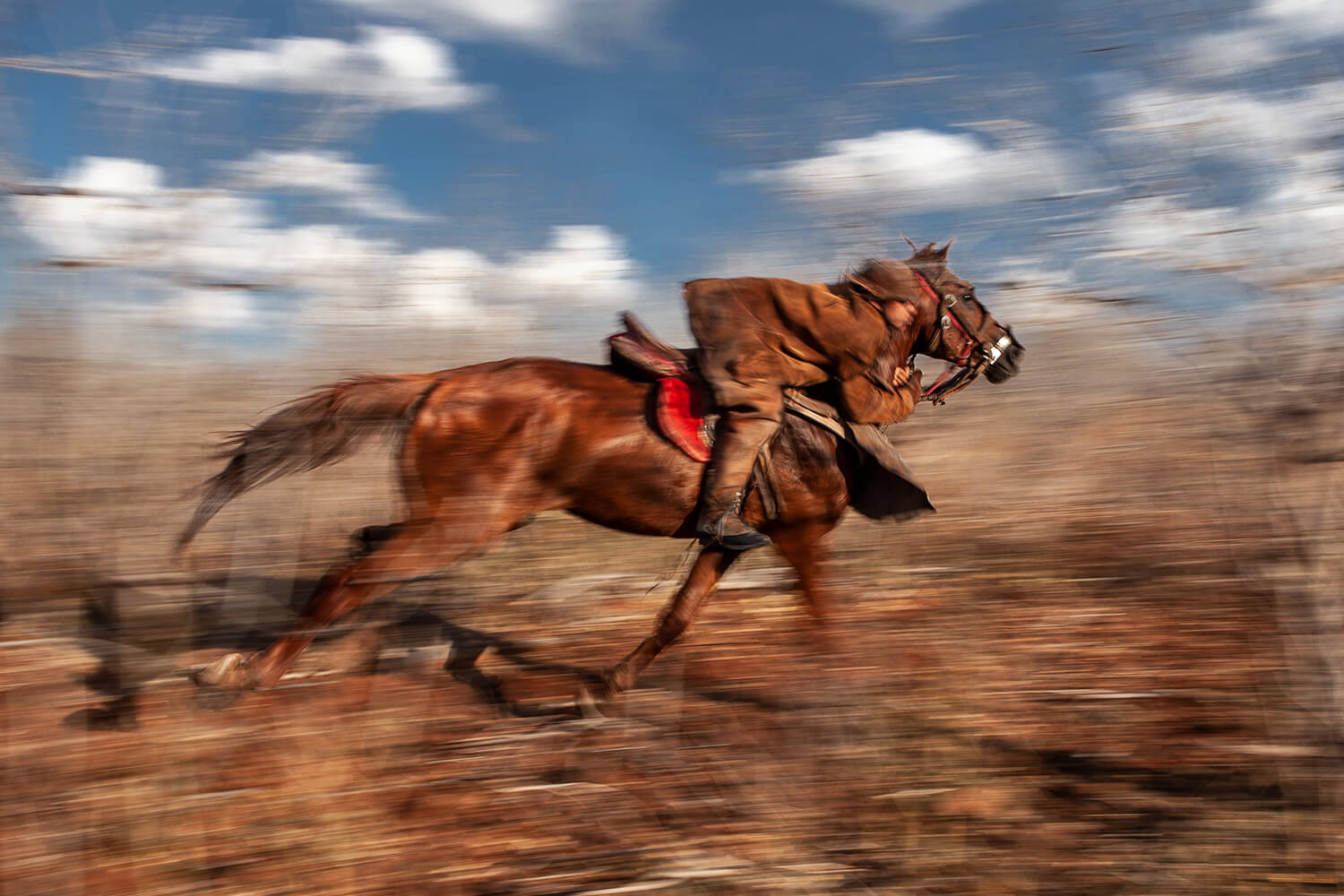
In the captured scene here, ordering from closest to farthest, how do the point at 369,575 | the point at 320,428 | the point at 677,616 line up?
the point at 369,575 → the point at 320,428 → the point at 677,616

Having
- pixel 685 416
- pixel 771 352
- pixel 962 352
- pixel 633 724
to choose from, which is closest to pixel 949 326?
pixel 962 352

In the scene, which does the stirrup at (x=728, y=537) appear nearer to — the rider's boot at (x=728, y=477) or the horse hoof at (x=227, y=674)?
the rider's boot at (x=728, y=477)

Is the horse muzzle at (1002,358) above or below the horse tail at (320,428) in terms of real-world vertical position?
above

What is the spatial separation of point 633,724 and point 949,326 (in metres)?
2.47

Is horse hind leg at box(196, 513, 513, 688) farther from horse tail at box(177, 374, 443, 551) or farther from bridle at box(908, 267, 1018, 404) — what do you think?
bridle at box(908, 267, 1018, 404)

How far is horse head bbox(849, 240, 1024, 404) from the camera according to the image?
4.05m

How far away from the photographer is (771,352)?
3.99 metres

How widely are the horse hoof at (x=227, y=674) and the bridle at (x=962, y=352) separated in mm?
3230

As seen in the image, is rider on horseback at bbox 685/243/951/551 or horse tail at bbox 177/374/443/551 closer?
horse tail at bbox 177/374/443/551

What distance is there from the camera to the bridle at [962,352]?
13.9ft

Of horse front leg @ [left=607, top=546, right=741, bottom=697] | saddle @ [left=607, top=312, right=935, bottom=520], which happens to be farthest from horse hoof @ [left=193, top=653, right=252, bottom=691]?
saddle @ [left=607, top=312, right=935, bottom=520]

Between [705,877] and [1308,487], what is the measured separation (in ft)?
7.28

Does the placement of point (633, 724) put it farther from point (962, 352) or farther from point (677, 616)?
point (962, 352)

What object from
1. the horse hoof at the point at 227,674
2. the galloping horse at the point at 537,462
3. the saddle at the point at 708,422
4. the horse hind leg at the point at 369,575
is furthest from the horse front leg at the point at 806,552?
the horse hoof at the point at 227,674
